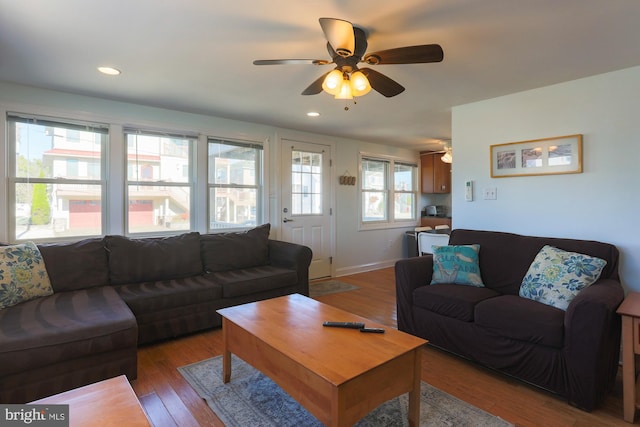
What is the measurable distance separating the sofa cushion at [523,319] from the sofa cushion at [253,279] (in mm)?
1884

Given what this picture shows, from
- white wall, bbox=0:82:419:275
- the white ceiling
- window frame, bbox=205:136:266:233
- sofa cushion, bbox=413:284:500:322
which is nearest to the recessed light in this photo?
the white ceiling

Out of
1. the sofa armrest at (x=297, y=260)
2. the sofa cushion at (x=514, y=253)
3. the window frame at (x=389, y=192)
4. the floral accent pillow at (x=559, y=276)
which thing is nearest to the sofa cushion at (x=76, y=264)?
the sofa armrest at (x=297, y=260)

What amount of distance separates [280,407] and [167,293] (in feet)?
4.82

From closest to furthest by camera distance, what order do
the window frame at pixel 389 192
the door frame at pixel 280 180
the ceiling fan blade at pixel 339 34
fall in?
the ceiling fan blade at pixel 339 34, the door frame at pixel 280 180, the window frame at pixel 389 192

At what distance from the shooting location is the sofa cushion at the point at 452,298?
7.93ft

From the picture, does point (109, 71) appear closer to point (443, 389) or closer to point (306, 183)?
point (306, 183)

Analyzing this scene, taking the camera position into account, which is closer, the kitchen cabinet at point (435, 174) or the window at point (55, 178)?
the window at point (55, 178)

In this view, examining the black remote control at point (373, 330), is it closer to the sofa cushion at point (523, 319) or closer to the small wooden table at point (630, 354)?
the sofa cushion at point (523, 319)

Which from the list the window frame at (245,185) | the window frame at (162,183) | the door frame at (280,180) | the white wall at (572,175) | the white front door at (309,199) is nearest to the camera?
the white wall at (572,175)

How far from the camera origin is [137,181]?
355 cm

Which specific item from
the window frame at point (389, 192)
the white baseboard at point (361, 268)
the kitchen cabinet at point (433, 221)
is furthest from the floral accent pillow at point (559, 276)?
the kitchen cabinet at point (433, 221)

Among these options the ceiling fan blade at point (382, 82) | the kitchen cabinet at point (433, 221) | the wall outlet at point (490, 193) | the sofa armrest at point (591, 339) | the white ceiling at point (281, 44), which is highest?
the white ceiling at point (281, 44)

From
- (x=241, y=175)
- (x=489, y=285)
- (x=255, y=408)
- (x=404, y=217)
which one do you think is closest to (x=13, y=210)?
(x=241, y=175)

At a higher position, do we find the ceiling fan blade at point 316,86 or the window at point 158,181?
the ceiling fan blade at point 316,86
